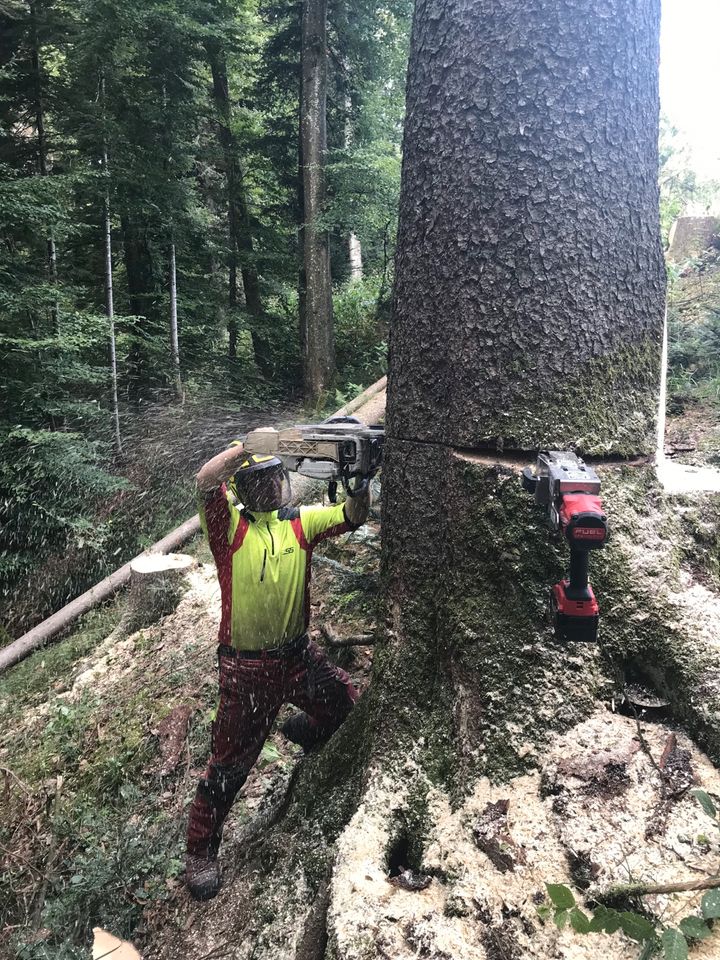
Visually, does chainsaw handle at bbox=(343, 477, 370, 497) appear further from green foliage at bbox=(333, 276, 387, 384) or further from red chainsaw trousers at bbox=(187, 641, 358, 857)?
green foliage at bbox=(333, 276, 387, 384)

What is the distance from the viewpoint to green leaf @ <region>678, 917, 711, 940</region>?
1.27 metres

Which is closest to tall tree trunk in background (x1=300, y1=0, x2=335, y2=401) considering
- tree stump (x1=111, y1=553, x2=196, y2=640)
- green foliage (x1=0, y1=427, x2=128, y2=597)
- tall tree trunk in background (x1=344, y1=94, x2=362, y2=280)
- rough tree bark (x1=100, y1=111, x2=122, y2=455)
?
tall tree trunk in background (x1=344, y1=94, x2=362, y2=280)

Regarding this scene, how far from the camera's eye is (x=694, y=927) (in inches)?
50.1

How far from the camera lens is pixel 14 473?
6949 mm

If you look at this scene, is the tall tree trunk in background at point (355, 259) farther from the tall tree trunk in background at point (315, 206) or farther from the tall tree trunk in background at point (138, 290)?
the tall tree trunk in background at point (138, 290)

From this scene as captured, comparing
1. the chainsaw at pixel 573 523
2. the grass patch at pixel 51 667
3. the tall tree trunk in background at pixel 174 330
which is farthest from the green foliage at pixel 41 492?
the chainsaw at pixel 573 523

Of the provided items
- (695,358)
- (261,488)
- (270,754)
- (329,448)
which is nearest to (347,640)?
(270,754)

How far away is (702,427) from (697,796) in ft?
15.6

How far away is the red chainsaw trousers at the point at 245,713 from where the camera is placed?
3.04 meters

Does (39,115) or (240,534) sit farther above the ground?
(39,115)

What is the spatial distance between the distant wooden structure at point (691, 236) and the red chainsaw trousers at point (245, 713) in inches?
327

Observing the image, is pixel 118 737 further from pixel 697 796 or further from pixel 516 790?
pixel 697 796

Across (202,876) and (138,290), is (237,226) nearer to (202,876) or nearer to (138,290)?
(138,290)

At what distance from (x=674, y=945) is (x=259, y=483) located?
2.39 meters
